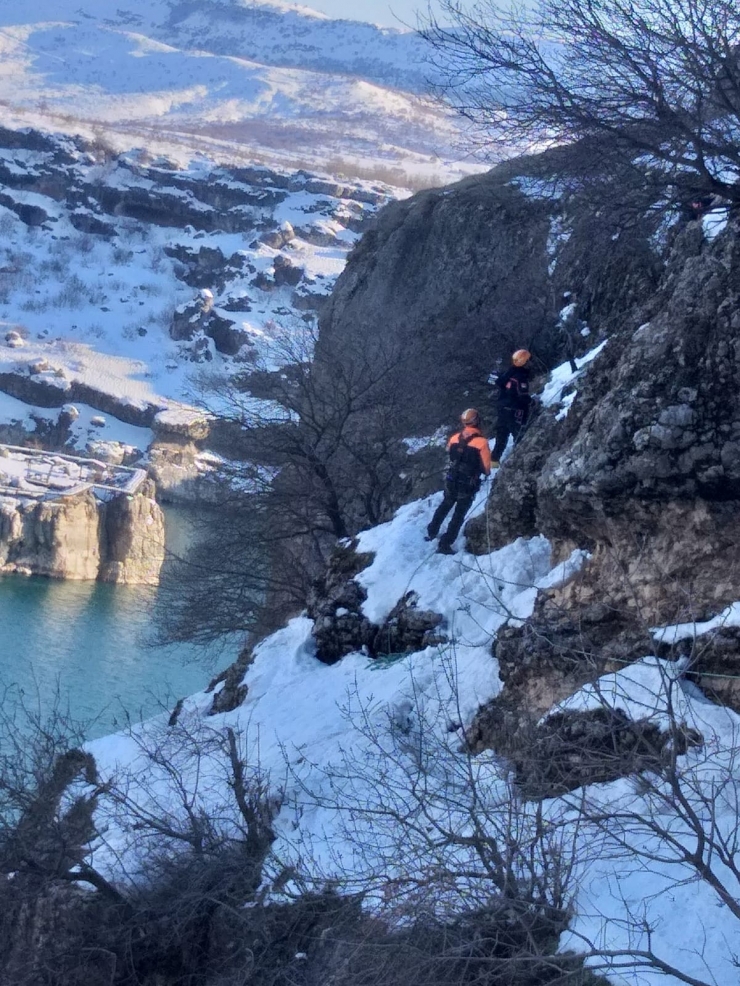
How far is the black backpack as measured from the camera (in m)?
10.1

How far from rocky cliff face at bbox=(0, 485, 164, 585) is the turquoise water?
69.1 inches

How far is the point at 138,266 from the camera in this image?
3782 inches

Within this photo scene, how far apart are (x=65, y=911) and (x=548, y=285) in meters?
14.0

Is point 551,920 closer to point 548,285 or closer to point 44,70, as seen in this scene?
point 548,285

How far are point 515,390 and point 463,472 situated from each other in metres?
1.49

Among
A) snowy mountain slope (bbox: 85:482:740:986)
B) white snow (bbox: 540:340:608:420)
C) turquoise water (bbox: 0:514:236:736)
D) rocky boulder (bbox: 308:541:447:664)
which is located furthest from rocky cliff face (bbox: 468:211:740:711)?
turquoise water (bbox: 0:514:236:736)

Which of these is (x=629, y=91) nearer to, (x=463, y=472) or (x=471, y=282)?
(x=463, y=472)

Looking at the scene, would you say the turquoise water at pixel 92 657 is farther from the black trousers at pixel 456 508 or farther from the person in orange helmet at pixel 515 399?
the person in orange helmet at pixel 515 399

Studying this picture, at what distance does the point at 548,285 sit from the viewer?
18.8 meters

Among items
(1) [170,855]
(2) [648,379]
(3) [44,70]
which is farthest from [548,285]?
(3) [44,70]

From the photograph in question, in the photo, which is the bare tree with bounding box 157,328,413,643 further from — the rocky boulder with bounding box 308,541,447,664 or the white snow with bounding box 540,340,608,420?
the white snow with bounding box 540,340,608,420

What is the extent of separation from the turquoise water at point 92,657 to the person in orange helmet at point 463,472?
656 cm

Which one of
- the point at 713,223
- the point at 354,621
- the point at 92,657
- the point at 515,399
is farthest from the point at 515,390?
the point at 92,657

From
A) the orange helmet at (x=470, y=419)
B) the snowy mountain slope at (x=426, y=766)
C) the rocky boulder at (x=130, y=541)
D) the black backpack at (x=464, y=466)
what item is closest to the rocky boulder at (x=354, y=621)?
the snowy mountain slope at (x=426, y=766)
